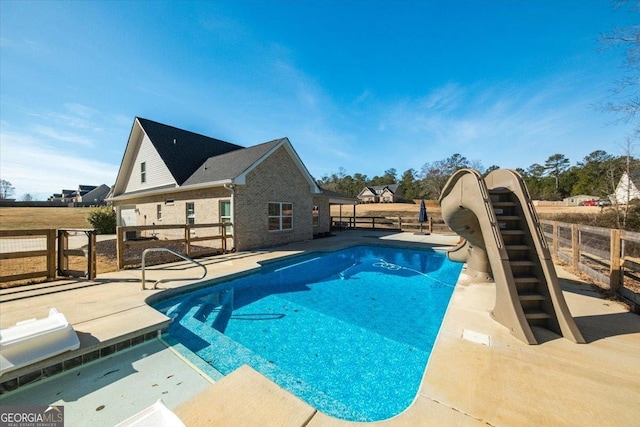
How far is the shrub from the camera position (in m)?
18.2

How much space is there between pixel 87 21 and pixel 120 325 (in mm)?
9593

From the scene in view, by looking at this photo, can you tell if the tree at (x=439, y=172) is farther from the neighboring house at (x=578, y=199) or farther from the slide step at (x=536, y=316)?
the slide step at (x=536, y=316)

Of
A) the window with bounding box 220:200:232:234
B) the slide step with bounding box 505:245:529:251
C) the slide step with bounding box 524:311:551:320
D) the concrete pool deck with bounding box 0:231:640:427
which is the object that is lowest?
the concrete pool deck with bounding box 0:231:640:427

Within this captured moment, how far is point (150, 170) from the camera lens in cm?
1477

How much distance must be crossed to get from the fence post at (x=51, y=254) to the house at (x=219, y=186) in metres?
5.30

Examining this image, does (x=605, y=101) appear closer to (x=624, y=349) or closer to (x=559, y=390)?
(x=624, y=349)

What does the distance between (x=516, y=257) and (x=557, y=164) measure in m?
93.2

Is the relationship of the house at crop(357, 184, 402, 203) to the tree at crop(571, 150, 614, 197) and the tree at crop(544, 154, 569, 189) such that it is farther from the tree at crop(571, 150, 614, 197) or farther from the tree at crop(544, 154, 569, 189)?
the tree at crop(544, 154, 569, 189)

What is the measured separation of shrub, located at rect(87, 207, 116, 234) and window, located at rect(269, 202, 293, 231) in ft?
49.3

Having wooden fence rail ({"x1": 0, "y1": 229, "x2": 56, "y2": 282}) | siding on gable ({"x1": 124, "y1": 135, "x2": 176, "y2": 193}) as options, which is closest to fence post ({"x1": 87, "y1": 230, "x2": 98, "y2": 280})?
wooden fence rail ({"x1": 0, "y1": 229, "x2": 56, "y2": 282})

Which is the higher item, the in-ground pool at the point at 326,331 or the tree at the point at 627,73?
the tree at the point at 627,73

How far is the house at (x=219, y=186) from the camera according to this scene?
1102cm

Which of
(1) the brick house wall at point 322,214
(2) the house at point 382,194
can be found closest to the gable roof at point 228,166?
(1) the brick house wall at point 322,214

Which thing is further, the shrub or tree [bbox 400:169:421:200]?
tree [bbox 400:169:421:200]
